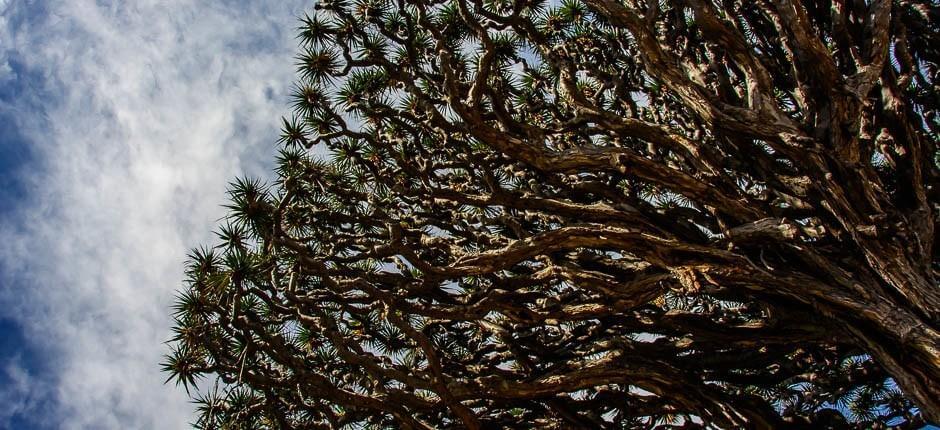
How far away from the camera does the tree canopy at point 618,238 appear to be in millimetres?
4125

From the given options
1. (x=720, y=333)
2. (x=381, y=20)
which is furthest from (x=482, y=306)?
(x=381, y=20)

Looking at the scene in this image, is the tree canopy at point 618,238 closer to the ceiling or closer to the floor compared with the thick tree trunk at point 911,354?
closer to the ceiling

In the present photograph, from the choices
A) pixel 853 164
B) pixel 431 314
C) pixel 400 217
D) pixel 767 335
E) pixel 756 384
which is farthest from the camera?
pixel 400 217

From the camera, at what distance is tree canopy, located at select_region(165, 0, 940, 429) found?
4.12 metres

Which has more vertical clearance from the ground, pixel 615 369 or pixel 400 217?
pixel 400 217

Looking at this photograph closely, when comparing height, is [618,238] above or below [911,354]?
above

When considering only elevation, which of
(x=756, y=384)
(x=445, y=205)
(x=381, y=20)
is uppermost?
(x=381, y=20)

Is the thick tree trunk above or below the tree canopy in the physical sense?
below

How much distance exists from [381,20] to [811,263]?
4705mm

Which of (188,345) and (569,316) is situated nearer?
(569,316)

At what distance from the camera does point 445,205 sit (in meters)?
6.70

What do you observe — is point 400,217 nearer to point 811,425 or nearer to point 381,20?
point 381,20

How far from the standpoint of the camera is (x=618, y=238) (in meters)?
4.38

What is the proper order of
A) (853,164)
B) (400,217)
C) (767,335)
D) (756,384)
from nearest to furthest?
(853,164)
(767,335)
(756,384)
(400,217)
